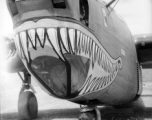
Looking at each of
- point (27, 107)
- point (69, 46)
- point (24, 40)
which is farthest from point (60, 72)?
point (27, 107)

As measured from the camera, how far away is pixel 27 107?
6.38 m

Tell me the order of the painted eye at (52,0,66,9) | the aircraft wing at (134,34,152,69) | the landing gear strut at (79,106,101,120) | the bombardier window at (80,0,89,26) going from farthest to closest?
the aircraft wing at (134,34,152,69), the landing gear strut at (79,106,101,120), the bombardier window at (80,0,89,26), the painted eye at (52,0,66,9)

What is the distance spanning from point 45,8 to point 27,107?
4.04 m

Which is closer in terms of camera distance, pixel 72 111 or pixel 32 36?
pixel 32 36

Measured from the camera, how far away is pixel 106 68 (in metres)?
3.91

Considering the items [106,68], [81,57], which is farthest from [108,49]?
[81,57]

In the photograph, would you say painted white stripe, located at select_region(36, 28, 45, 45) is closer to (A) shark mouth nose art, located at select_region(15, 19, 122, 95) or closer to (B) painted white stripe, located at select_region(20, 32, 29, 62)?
(A) shark mouth nose art, located at select_region(15, 19, 122, 95)

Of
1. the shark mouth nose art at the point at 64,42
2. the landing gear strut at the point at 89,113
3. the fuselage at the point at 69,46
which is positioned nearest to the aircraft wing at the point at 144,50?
the fuselage at the point at 69,46

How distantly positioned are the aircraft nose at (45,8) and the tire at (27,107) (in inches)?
149

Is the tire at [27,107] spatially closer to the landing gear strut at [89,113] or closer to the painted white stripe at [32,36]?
the landing gear strut at [89,113]

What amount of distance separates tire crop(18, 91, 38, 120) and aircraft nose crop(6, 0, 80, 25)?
12.4ft

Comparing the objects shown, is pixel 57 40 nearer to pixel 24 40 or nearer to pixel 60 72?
pixel 24 40

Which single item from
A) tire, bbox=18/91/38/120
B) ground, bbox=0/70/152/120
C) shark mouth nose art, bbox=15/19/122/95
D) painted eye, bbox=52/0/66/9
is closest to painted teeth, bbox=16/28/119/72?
shark mouth nose art, bbox=15/19/122/95

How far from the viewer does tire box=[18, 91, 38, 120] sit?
20.9ft
